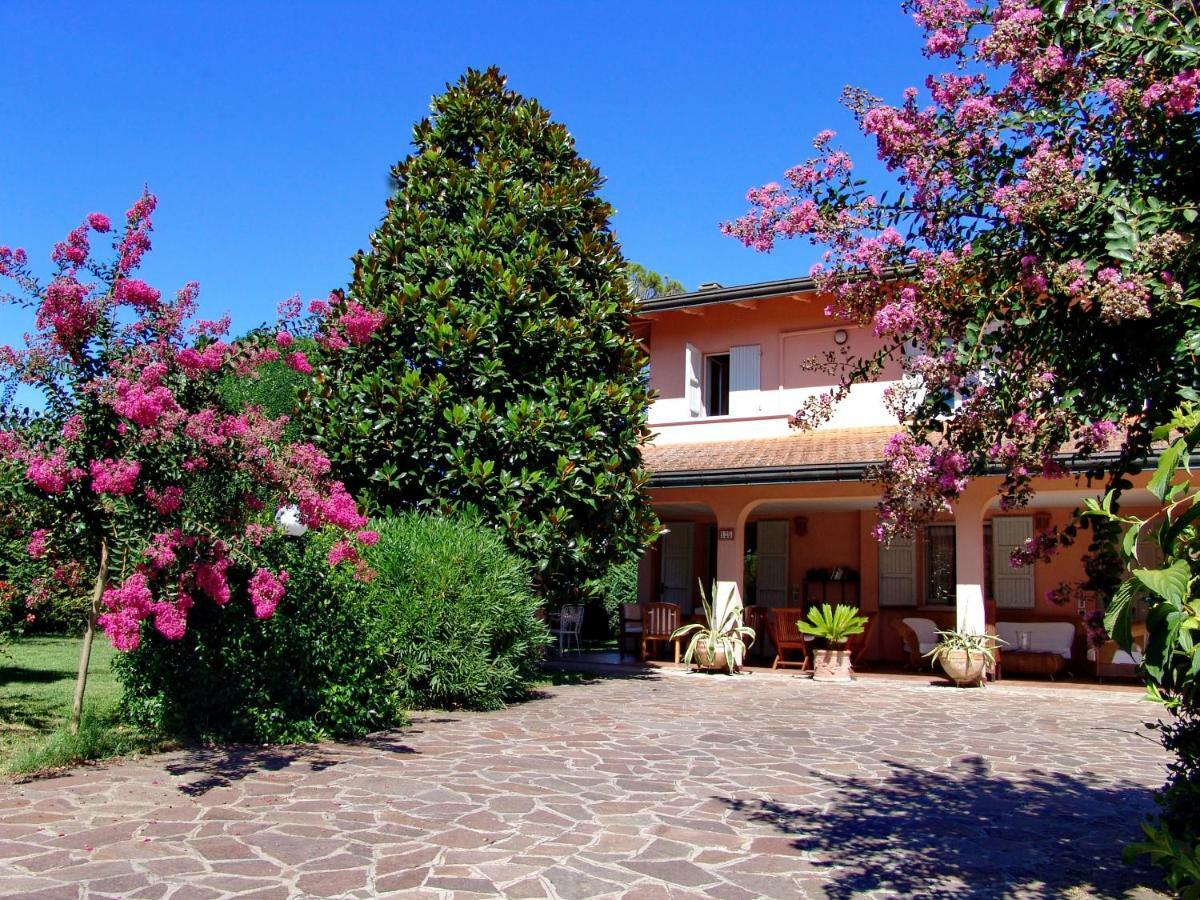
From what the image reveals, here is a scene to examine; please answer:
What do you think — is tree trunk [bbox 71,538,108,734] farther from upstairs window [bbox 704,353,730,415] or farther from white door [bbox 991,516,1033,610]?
white door [bbox 991,516,1033,610]

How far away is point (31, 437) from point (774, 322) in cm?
1309

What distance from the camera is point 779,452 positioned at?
1470 centimetres

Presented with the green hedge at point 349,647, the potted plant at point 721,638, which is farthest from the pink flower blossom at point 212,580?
the potted plant at point 721,638

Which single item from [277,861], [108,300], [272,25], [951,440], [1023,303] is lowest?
[277,861]

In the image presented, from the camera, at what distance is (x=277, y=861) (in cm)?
470

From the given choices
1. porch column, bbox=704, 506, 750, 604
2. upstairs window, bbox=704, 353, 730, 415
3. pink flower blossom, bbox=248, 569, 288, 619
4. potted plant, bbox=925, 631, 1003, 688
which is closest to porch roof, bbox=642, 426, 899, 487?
porch column, bbox=704, 506, 750, 604

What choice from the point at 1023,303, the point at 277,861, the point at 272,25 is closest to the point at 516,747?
the point at 277,861

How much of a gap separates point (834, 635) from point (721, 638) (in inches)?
69.4

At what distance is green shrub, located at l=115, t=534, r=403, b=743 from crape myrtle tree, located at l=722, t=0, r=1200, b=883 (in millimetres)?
5199

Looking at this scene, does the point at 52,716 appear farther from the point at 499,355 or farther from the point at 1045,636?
the point at 1045,636

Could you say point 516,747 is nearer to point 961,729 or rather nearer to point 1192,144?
point 961,729

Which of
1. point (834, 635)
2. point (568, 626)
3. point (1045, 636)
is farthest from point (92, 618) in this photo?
point (1045, 636)

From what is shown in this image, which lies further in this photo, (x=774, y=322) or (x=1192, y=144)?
(x=774, y=322)

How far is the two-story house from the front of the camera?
1410 cm
